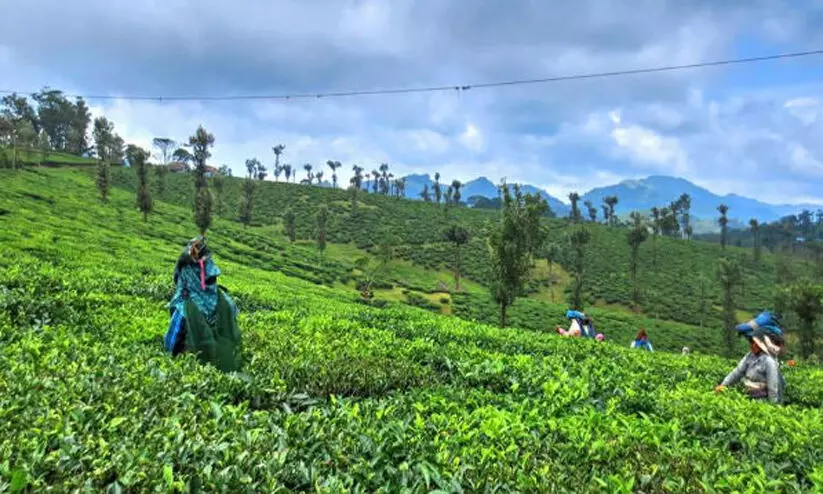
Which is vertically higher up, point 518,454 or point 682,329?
point 518,454

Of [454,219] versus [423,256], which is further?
[454,219]

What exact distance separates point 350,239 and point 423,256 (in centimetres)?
1141

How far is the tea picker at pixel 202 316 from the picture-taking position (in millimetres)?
6250

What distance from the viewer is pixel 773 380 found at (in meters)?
6.42

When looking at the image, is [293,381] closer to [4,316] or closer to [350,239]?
[4,316]

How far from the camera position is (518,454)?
376cm

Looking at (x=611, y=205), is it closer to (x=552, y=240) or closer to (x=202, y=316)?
(x=552, y=240)

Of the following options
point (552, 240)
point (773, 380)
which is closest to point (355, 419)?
point (773, 380)

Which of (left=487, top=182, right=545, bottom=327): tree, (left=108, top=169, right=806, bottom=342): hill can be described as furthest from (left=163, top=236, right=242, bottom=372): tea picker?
(left=108, top=169, right=806, bottom=342): hill

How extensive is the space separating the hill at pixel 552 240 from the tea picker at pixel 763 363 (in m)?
48.3

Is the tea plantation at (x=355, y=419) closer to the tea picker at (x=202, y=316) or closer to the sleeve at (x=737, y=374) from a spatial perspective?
the tea picker at (x=202, y=316)

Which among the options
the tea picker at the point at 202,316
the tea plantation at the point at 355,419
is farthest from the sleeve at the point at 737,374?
the tea picker at the point at 202,316

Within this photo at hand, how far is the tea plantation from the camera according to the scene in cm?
307

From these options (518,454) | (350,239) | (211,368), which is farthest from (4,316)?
(350,239)
